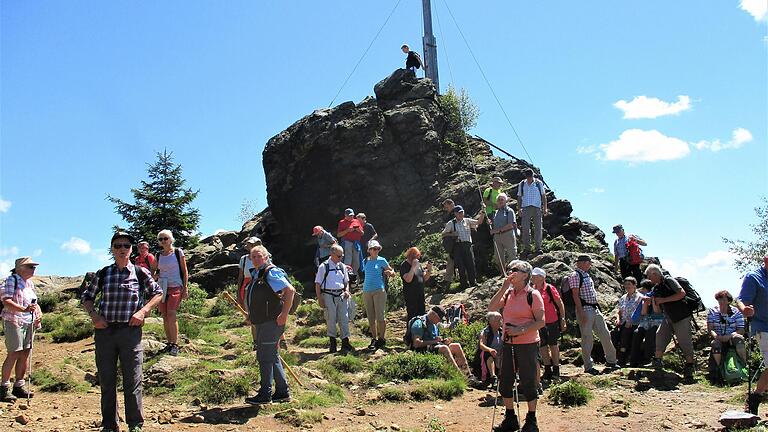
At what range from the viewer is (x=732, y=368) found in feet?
37.4

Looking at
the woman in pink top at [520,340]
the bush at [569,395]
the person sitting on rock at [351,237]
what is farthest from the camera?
the person sitting on rock at [351,237]

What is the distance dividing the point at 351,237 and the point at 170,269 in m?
7.06

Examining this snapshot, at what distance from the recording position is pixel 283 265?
2381 centimetres

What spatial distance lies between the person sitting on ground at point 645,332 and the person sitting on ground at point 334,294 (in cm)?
586

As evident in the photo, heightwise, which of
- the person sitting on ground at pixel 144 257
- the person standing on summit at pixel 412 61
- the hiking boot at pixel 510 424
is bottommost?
the hiking boot at pixel 510 424

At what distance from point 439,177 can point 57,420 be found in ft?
57.4

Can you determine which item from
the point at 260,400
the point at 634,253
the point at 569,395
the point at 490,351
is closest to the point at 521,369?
the point at 569,395

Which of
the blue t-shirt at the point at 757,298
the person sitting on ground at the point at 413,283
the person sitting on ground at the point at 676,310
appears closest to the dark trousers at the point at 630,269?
the person sitting on ground at the point at 676,310

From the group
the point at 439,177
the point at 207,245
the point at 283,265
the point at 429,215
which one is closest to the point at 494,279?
the point at 429,215

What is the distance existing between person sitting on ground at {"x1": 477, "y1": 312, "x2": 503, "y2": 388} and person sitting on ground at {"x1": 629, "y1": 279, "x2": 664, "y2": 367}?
11.0 ft

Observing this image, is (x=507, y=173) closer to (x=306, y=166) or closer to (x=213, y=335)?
(x=306, y=166)

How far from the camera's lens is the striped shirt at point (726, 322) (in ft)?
39.6

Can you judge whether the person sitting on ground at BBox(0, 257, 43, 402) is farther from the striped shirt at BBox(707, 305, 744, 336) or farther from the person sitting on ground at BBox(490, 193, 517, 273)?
the striped shirt at BBox(707, 305, 744, 336)

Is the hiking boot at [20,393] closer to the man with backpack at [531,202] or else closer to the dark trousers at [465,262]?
the dark trousers at [465,262]
